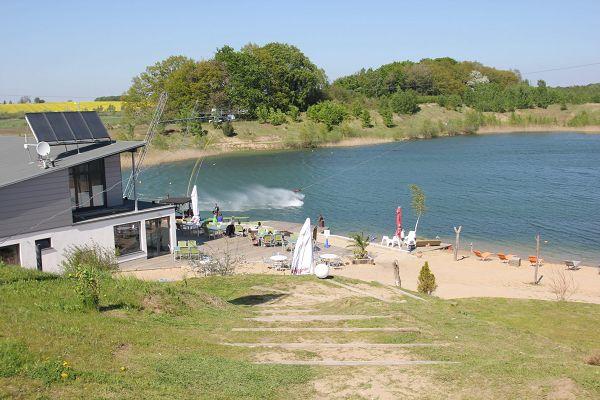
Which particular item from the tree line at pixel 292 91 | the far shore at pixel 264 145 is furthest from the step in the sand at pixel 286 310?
the tree line at pixel 292 91

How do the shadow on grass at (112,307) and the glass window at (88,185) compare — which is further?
the glass window at (88,185)

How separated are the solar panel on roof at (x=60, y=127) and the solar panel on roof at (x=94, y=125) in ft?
3.61

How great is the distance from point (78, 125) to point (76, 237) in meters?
5.12

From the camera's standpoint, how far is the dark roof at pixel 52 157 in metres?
23.5

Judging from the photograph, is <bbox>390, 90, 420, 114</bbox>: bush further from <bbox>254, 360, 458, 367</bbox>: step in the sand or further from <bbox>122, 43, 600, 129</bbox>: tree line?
<bbox>254, 360, 458, 367</bbox>: step in the sand

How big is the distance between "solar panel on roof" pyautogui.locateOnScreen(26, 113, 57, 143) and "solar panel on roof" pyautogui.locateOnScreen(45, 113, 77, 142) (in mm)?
192

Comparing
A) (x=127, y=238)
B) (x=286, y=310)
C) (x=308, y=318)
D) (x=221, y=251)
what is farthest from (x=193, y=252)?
(x=308, y=318)

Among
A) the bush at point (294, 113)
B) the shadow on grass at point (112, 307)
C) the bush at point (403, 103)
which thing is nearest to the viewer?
the shadow on grass at point (112, 307)

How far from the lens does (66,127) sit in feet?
86.5

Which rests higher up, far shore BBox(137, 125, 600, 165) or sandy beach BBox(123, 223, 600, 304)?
far shore BBox(137, 125, 600, 165)

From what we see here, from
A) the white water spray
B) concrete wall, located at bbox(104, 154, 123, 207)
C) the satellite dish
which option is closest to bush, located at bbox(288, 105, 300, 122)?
the white water spray

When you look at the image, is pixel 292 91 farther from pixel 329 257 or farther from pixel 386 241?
pixel 329 257

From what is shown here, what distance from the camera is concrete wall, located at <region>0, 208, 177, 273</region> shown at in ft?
76.5

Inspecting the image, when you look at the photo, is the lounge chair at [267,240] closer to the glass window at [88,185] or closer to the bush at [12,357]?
the glass window at [88,185]
